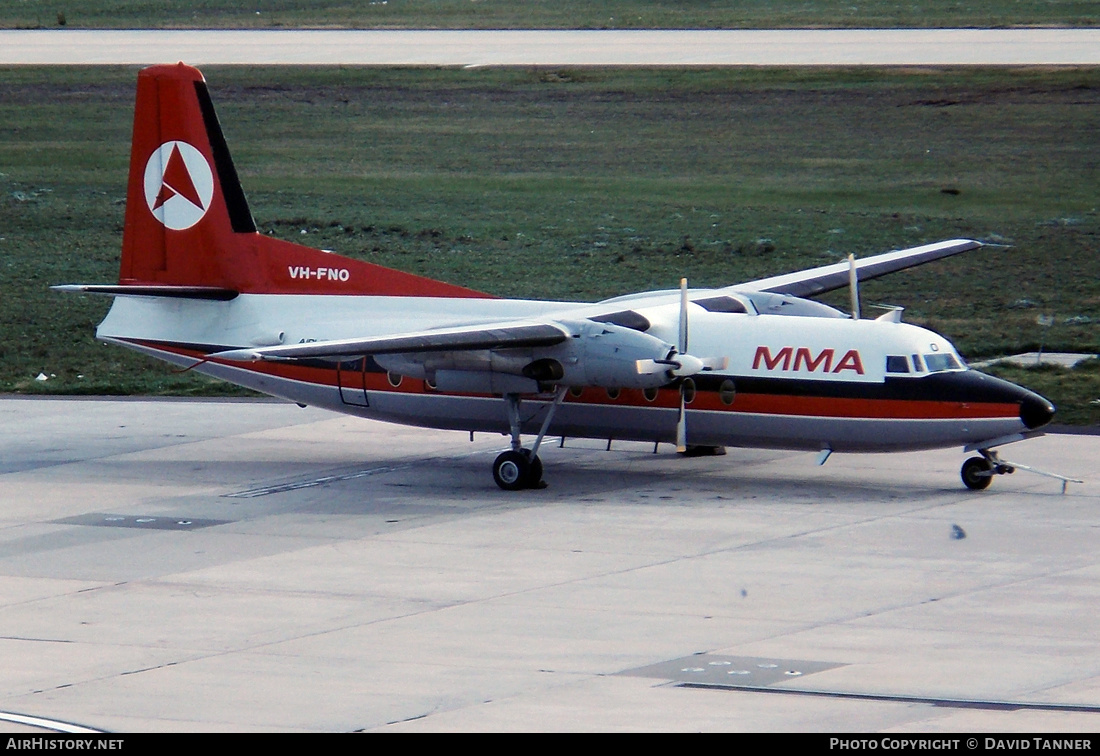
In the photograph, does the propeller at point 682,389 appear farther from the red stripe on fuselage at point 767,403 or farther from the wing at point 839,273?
the wing at point 839,273

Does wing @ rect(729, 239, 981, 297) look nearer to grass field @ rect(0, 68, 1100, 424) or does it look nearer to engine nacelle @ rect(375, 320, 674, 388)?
grass field @ rect(0, 68, 1100, 424)

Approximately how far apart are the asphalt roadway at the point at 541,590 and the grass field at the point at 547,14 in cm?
4847

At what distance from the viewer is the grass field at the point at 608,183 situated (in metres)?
39.6

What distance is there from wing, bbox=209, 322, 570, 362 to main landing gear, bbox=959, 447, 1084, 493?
20.0 ft

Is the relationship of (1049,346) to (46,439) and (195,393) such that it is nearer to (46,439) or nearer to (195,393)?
(195,393)

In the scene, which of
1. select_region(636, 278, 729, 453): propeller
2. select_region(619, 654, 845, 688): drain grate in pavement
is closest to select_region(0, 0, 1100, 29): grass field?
select_region(636, 278, 729, 453): propeller

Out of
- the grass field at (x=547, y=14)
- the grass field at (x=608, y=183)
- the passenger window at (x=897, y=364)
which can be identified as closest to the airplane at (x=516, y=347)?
the passenger window at (x=897, y=364)

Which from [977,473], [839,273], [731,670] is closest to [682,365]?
[977,473]

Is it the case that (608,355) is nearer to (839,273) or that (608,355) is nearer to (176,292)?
(839,273)

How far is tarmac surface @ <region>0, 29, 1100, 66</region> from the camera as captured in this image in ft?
198

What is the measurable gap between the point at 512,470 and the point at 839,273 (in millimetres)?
8215

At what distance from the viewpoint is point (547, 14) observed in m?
77.7

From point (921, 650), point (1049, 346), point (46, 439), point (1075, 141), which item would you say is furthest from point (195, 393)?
point (1075, 141)

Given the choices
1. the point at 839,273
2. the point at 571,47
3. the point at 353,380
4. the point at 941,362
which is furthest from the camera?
the point at 571,47
